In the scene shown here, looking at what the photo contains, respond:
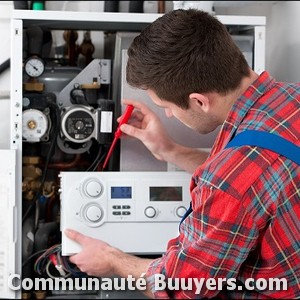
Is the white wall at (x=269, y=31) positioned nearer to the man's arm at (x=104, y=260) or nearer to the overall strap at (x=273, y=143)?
the man's arm at (x=104, y=260)

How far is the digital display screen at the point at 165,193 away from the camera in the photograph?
1.60 metres

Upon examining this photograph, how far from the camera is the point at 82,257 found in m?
1.49

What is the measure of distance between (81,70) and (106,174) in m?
0.43

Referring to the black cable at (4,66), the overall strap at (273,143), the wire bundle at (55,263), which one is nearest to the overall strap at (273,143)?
the overall strap at (273,143)

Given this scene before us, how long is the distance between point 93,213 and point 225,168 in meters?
0.52

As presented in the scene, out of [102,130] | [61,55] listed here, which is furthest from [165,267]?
[61,55]

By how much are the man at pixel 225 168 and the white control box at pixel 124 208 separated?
17cm

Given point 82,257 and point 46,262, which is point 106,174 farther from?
point 46,262

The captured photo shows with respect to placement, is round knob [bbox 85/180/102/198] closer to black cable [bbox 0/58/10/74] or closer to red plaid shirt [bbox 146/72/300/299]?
red plaid shirt [bbox 146/72/300/299]

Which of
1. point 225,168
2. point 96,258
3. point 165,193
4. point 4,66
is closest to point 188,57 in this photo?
point 225,168

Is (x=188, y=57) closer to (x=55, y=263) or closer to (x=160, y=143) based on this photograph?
(x=160, y=143)

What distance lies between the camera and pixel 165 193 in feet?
5.28

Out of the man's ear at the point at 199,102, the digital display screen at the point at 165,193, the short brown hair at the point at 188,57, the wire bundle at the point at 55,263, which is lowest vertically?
the wire bundle at the point at 55,263

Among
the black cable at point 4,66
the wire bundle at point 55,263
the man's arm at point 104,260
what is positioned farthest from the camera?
the black cable at point 4,66
